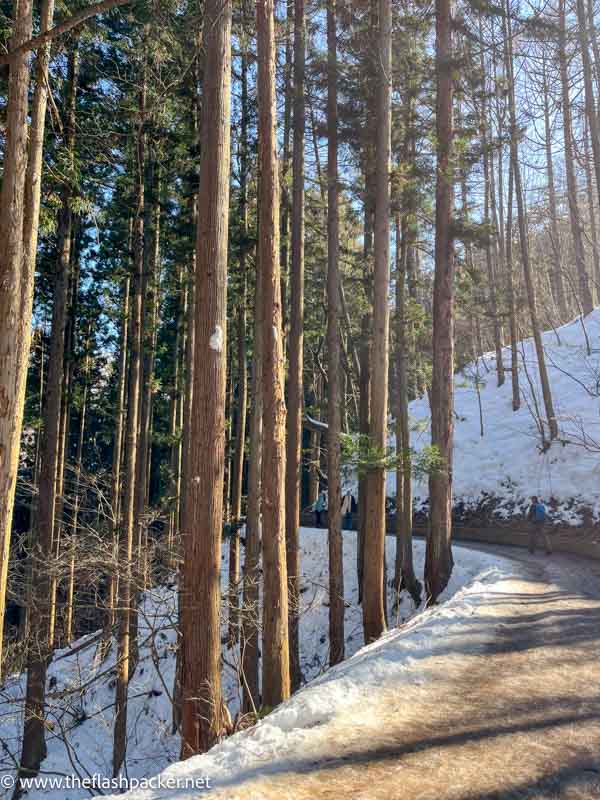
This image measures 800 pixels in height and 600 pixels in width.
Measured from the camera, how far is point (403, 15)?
47.3 feet

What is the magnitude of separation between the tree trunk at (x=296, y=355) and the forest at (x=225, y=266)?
0.06m

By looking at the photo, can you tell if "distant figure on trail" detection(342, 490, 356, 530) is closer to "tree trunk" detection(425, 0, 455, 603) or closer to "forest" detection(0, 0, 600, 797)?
"forest" detection(0, 0, 600, 797)

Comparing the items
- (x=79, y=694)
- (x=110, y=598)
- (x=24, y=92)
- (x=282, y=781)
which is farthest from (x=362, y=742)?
(x=110, y=598)

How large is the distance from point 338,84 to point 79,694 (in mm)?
13572

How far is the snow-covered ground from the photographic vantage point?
4.88 m

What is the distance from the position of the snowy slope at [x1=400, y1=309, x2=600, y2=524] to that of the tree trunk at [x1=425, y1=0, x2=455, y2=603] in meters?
2.98

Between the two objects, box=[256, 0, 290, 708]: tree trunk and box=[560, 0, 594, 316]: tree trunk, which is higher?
box=[560, 0, 594, 316]: tree trunk

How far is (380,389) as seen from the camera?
10945 millimetres

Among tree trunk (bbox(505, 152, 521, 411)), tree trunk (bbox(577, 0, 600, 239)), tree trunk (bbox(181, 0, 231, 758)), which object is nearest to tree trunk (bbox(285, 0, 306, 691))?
tree trunk (bbox(577, 0, 600, 239))

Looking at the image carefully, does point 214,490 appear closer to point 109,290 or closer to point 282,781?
point 282,781

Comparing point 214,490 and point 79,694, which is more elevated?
point 214,490

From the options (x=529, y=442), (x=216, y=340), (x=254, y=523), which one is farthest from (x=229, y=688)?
(x=529, y=442)

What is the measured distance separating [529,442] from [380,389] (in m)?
17.3

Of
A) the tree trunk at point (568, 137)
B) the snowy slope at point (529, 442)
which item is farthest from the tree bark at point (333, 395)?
the tree trunk at point (568, 137)
